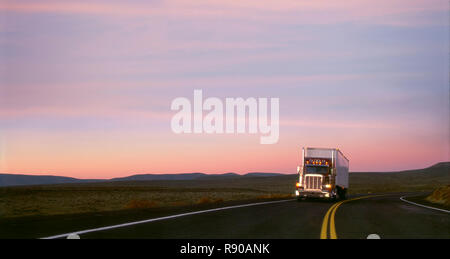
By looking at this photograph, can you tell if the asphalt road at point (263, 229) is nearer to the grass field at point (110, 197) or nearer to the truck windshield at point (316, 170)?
the grass field at point (110, 197)

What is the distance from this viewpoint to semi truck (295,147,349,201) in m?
35.5

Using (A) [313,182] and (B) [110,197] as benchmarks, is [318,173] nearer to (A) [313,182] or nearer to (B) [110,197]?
(A) [313,182]

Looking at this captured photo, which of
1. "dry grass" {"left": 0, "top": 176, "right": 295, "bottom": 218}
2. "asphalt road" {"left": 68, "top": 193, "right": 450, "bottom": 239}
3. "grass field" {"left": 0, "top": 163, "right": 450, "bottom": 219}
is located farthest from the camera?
"grass field" {"left": 0, "top": 163, "right": 450, "bottom": 219}

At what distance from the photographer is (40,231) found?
12.7 metres

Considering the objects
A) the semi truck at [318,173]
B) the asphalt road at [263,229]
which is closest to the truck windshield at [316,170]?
the semi truck at [318,173]

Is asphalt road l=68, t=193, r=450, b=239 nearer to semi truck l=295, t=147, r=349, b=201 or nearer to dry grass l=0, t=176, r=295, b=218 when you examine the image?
dry grass l=0, t=176, r=295, b=218

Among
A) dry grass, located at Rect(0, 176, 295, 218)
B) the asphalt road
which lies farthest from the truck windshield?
the asphalt road

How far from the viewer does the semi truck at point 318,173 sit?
3547 centimetres

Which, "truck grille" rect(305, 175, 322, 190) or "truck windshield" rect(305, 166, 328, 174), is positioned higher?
"truck windshield" rect(305, 166, 328, 174)

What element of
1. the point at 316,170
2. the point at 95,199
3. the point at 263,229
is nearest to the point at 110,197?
the point at 95,199

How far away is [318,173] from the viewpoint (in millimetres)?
35969
